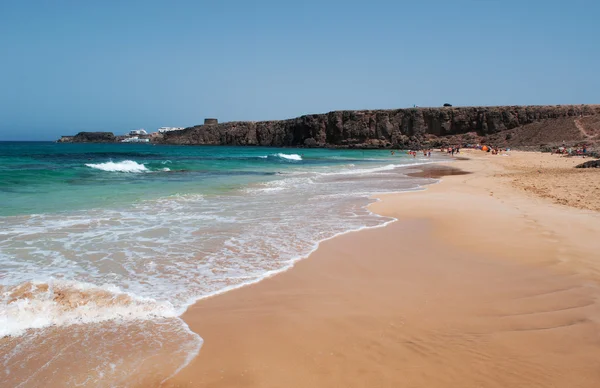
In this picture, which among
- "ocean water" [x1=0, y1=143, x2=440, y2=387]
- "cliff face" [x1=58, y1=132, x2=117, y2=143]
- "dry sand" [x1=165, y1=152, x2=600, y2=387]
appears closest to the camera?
"dry sand" [x1=165, y1=152, x2=600, y2=387]

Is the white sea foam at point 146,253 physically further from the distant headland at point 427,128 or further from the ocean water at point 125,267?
the distant headland at point 427,128

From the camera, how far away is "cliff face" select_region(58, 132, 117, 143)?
136250 mm

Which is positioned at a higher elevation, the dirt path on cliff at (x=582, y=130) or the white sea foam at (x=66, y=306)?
the dirt path on cliff at (x=582, y=130)

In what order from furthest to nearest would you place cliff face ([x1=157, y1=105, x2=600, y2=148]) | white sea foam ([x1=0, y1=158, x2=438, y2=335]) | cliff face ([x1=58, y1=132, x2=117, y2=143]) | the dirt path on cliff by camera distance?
cliff face ([x1=58, y1=132, x2=117, y2=143])
cliff face ([x1=157, y1=105, x2=600, y2=148])
the dirt path on cliff
white sea foam ([x1=0, y1=158, x2=438, y2=335])

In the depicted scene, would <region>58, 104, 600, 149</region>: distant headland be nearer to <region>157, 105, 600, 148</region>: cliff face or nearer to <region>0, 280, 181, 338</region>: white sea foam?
<region>157, 105, 600, 148</region>: cliff face

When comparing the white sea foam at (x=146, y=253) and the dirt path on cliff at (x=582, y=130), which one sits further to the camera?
the dirt path on cliff at (x=582, y=130)

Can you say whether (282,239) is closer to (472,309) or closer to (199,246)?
(199,246)

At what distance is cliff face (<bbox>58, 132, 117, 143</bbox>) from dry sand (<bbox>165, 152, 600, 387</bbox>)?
149 meters

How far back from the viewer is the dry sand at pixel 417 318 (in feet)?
9.05

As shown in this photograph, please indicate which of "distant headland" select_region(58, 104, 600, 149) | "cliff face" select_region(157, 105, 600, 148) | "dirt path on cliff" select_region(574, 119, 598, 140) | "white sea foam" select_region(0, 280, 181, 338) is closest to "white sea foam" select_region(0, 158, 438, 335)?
"white sea foam" select_region(0, 280, 181, 338)

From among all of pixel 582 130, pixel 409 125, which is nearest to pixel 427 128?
pixel 409 125

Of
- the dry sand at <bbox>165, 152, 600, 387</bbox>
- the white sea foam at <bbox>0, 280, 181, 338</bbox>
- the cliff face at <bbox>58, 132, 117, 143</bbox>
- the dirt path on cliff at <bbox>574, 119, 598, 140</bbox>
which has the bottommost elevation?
the dry sand at <bbox>165, 152, 600, 387</bbox>

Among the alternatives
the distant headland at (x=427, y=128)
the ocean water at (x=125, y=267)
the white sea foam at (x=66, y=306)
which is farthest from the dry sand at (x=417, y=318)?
the distant headland at (x=427, y=128)

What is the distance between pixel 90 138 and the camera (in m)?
138
